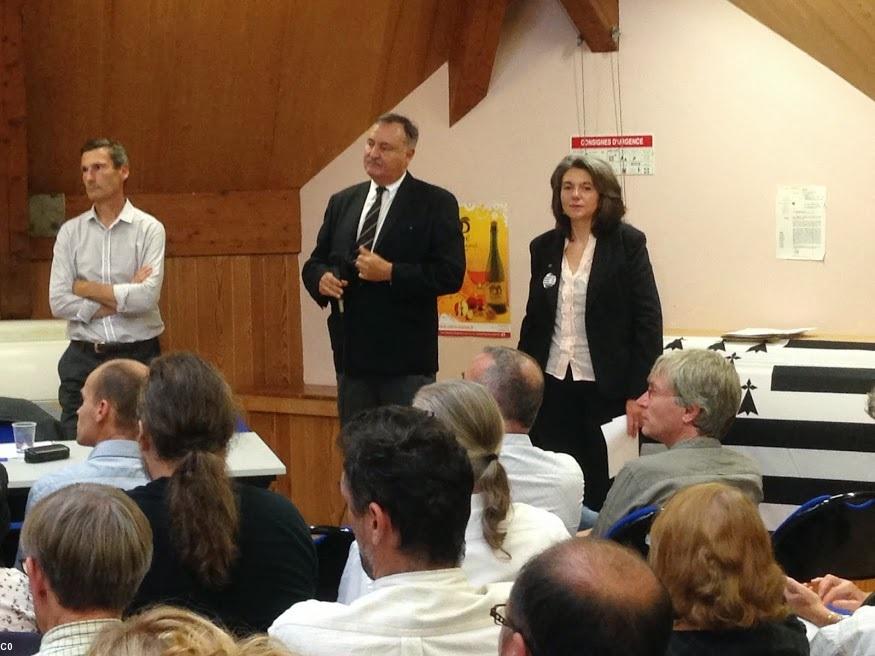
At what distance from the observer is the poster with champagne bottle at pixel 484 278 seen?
620 cm

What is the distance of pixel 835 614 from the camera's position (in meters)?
2.46

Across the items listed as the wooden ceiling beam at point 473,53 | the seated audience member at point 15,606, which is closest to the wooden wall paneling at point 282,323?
the wooden ceiling beam at point 473,53

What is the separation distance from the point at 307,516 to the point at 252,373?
0.78 m

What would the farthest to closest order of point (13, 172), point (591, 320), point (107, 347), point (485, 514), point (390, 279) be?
point (13, 172) → point (107, 347) → point (591, 320) → point (390, 279) → point (485, 514)

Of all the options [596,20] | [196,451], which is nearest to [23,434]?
[196,451]

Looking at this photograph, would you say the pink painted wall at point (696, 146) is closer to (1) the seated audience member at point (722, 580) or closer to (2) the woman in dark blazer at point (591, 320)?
(2) the woman in dark blazer at point (591, 320)

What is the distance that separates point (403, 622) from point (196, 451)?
2.78 feet

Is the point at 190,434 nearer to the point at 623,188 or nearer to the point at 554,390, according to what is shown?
the point at 554,390

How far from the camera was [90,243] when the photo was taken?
196 inches

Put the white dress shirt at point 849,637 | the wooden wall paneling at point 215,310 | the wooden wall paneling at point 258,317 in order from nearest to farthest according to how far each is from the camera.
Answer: the white dress shirt at point 849,637 → the wooden wall paneling at point 215,310 → the wooden wall paneling at point 258,317

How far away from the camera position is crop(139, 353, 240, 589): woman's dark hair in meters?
2.41

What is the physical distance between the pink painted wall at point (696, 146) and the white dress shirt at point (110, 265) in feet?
5.85

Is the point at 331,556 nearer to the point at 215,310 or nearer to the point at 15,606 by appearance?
the point at 15,606

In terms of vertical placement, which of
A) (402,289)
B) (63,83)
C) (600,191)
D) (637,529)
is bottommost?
(637,529)
